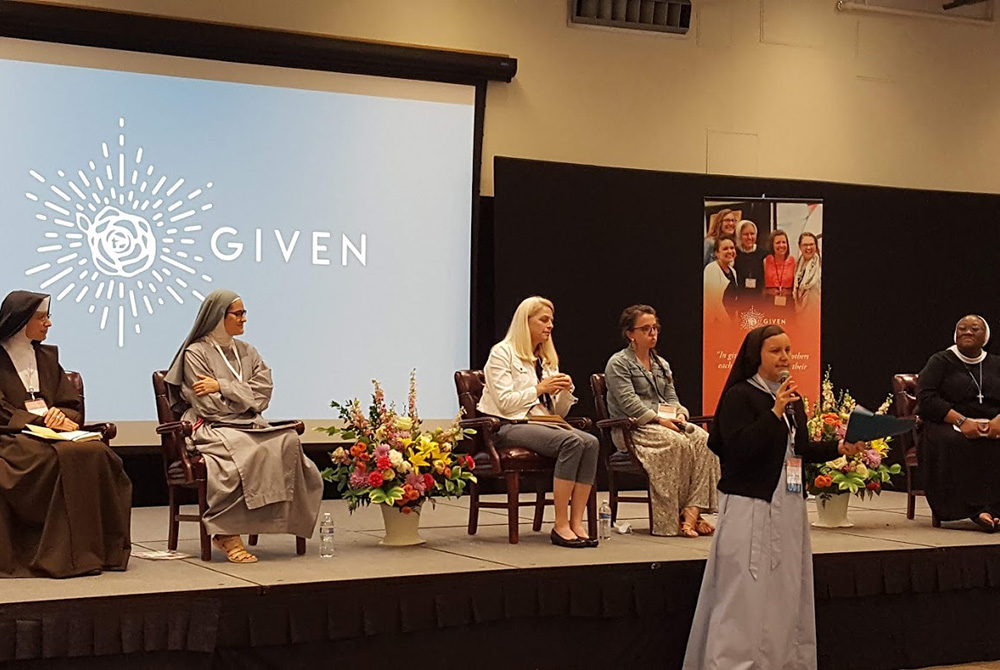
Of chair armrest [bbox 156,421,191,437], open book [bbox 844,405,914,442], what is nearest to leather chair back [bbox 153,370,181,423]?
chair armrest [bbox 156,421,191,437]

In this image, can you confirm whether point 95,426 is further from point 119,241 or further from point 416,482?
point 119,241

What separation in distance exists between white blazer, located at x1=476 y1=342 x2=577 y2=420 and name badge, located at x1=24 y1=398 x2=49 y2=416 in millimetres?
1893

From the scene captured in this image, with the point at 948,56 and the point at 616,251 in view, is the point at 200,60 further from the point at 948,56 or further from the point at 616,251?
the point at 948,56

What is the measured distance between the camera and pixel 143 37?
7.12 meters

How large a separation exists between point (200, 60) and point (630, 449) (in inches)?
129

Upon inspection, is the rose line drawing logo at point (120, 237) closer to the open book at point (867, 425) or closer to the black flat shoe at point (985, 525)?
the open book at point (867, 425)

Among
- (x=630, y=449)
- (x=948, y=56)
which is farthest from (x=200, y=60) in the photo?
(x=948, y=56)

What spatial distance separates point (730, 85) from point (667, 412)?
3364 mm

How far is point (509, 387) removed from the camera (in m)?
5.90

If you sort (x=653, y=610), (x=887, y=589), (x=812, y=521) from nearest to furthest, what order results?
(x=653, y=610) < (x=887, y=589) < (x=812, y=521)

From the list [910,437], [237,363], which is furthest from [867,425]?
[237,363]

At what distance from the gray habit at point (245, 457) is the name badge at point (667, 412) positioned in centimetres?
170

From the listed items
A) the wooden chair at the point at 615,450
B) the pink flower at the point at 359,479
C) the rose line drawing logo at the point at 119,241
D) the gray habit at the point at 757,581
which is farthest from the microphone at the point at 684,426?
the rose line drawing logo at the point at 119,241

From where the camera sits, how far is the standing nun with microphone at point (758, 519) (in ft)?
14.5
